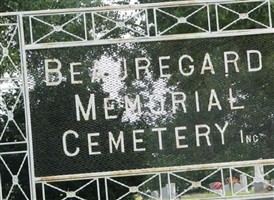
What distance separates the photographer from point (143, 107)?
556cm

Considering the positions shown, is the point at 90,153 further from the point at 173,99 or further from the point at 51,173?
the point at 173,99

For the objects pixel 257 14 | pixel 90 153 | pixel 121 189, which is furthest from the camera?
pixel 257 14

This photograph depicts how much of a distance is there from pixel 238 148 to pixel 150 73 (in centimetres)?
97

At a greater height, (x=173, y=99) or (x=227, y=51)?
(x=227, y=51)

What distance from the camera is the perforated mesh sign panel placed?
5520mm

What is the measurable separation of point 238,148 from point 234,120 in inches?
9.4

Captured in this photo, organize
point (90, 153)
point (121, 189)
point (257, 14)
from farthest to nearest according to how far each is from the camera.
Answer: point (257, 14), point (121, 189), point (90, 153)

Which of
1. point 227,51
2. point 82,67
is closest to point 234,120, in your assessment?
point 227,51

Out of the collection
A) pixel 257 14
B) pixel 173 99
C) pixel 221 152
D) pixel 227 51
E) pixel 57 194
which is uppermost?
pixel 257 14

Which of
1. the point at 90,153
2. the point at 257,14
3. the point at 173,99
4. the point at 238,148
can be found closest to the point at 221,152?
the point at 238,148

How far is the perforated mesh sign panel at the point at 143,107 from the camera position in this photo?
18.1 feet

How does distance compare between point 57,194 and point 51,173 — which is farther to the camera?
point 57,194

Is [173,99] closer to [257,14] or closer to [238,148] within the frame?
[238,148]

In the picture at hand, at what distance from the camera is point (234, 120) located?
5609 mm
